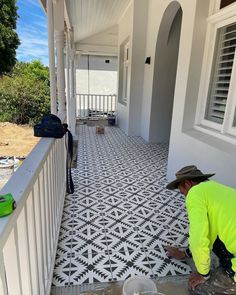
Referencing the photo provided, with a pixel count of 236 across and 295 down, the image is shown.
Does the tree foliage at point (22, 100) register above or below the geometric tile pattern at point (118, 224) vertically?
above

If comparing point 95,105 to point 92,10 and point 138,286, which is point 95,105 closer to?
point 92,10

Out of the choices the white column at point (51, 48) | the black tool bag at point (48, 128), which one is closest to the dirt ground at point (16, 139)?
the white column at point (51, 48)

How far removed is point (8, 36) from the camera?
33.7 ft

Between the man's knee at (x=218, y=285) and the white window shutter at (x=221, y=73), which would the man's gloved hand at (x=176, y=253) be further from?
the white window shutter at (x=221, y=73)

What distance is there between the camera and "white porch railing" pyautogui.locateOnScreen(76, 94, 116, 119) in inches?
385

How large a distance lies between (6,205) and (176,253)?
5.23 feet

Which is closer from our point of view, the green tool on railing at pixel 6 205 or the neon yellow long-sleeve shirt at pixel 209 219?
the green tool on railing at pixel 6 205

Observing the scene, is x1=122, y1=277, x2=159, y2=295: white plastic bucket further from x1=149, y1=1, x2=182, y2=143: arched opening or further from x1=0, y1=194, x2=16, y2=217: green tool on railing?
x1=149, y1=1, x2=182, y2=143: arched opening

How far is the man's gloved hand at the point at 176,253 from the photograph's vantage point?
6.19 feet

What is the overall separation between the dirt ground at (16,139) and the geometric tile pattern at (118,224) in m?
4.55

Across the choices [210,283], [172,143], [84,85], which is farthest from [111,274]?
[84,85]

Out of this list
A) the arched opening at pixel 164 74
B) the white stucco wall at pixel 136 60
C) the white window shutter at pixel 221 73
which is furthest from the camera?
the white stucco wall at pixel 136 60

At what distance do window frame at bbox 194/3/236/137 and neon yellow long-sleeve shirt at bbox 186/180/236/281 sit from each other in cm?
143

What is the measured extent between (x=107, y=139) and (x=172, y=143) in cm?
284
